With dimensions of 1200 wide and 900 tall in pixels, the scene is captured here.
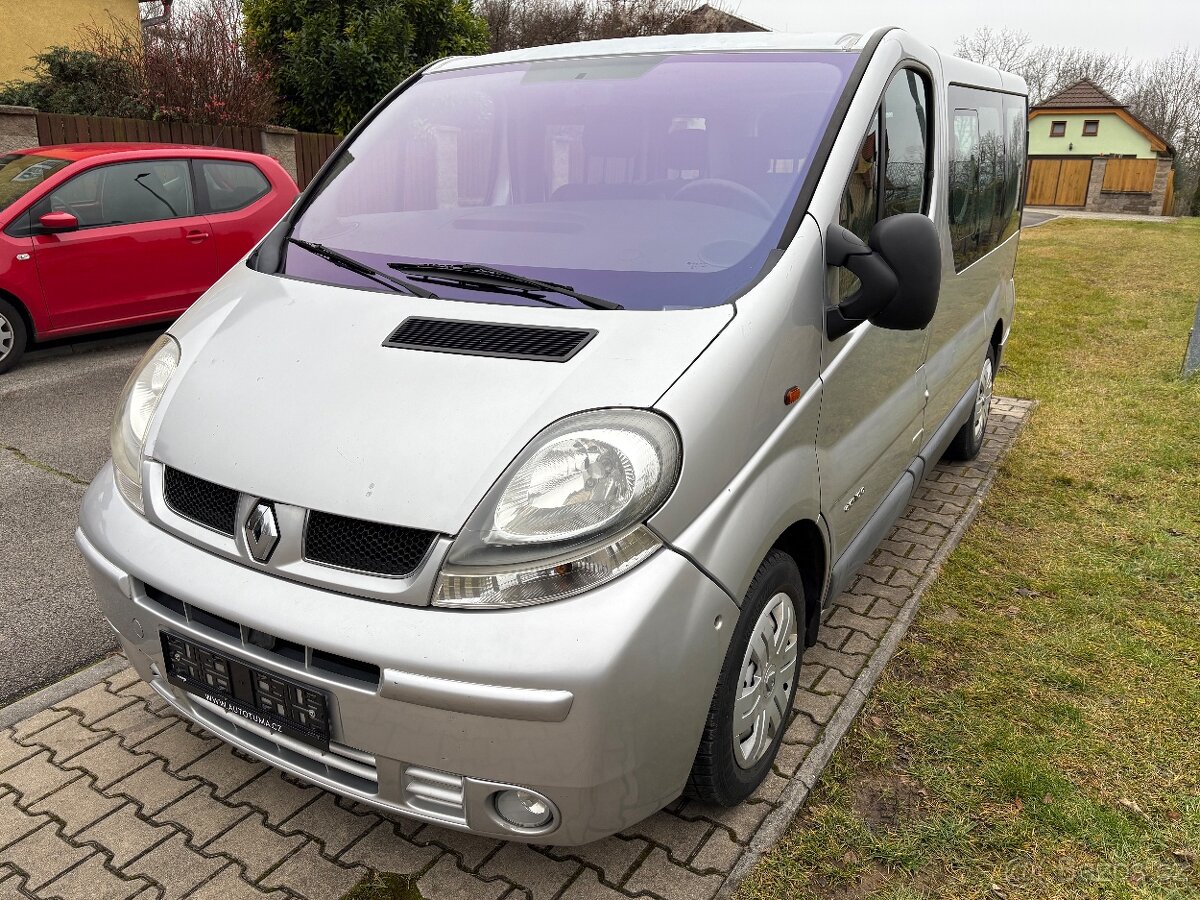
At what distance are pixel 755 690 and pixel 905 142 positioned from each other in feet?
6.32

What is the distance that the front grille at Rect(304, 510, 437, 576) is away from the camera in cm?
195

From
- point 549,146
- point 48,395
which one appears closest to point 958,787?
point 549,146

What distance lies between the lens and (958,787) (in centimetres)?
270

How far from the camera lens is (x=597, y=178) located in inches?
110

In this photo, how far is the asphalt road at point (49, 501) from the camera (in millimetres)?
3336

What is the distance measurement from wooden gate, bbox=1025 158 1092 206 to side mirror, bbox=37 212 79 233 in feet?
131

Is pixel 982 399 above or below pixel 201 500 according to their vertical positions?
below

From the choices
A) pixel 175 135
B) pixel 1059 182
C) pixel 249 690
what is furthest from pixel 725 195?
pixel 1059 182

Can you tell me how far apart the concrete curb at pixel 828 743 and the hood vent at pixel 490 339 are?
→ 1.37 metres

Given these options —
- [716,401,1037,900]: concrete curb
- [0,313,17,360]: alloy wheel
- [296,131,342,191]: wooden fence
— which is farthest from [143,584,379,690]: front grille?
[296,131,342,191]: wooden fence

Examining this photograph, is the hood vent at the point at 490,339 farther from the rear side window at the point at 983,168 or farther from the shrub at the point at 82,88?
the shrub at the point at 82,88

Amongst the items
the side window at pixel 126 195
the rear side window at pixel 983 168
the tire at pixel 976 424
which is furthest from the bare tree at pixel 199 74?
the tire at pixel 976 424

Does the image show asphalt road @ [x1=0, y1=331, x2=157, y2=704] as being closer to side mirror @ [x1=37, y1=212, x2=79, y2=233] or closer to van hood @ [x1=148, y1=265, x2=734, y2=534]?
side mirror @ [x1=37, y1=212, x2=79, y2=233]

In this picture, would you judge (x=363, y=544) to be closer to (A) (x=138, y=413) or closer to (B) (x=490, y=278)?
(B) (x=490, y=278)
